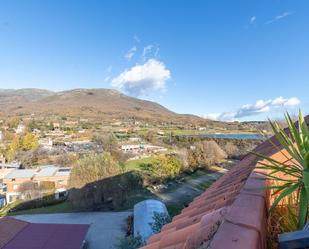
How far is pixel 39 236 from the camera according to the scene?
11.3 meters

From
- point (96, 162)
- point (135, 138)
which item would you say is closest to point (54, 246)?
point (96, 162)

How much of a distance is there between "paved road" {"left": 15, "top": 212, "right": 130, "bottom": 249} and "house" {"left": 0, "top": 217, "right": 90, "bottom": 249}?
223cm

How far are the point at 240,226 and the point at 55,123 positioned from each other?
80.2 meters

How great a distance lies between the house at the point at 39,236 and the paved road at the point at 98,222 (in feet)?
7.31

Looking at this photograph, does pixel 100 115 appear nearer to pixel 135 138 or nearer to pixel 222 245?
pixel 135 138

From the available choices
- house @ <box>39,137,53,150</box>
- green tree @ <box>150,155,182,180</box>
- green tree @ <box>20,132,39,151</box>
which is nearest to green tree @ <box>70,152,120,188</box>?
green tree @ <box>150,155,182,180</box>

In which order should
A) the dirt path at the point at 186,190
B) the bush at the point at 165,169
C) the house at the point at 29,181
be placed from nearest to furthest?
1. the dirt path at the point at 186,190
2. the house at the point at 29,181
3. the bush at the point at 165,169

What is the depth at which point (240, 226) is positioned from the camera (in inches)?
43.5

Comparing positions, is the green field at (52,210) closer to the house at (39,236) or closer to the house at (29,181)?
the house at (29,181)

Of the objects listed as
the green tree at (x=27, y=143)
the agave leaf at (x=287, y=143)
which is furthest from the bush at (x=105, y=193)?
the green tree at (x=27, y=143)

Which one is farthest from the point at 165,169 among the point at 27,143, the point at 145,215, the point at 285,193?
the point at 27,143

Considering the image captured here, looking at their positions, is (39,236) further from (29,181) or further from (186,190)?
(29,181)

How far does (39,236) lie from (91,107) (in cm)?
9234

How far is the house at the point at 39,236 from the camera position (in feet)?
34.5
